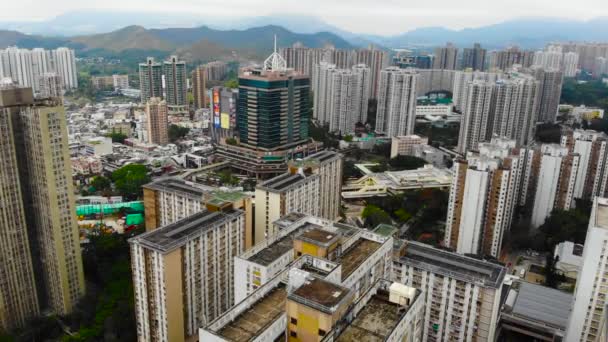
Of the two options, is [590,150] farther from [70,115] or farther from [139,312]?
[70,115]

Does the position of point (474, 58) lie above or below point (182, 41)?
below

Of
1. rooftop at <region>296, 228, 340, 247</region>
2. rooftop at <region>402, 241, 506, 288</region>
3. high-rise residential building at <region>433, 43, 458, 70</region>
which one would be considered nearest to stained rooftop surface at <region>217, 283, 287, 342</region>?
rooftop at <region>296, 228, 340, 247</region>

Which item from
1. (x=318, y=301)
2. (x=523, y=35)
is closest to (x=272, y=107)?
(x=318, y=301)

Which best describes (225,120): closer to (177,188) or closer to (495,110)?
(177,188)

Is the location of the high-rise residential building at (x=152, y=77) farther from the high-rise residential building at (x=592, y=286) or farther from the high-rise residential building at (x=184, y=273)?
the high-rise residential building at (x=592, y=286)

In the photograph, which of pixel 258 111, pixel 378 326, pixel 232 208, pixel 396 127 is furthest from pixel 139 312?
pixel 396 127

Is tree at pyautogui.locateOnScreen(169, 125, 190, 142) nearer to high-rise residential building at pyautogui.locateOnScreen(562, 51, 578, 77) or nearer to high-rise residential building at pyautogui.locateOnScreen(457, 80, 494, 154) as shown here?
high-rise residential building at pyautogui.locateOnScreen(457, 80, 494, 154)

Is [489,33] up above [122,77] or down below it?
above
